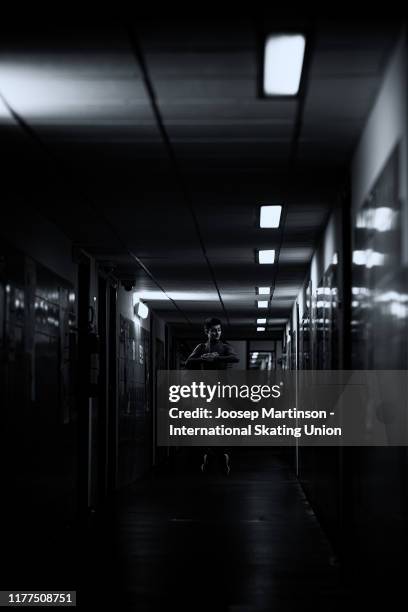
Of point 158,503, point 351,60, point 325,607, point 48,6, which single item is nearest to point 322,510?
point 158,503

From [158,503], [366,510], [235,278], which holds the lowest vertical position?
[158,503]

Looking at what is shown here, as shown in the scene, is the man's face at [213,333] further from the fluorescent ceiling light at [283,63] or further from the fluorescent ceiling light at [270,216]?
the fluorescent ceiling light at [283,63]

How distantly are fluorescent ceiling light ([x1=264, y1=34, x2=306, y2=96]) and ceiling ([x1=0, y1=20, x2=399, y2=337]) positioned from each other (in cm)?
6

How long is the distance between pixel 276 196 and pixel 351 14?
336 centimetres

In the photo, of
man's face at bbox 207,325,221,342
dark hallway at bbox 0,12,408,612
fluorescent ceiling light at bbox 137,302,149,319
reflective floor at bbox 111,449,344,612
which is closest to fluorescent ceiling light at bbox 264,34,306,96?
dark hallway at bbox 0,12,408,612

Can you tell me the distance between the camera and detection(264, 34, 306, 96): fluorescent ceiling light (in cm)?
407

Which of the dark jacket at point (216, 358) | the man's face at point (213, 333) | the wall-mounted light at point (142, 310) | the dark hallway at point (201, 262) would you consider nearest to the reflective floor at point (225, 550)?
the dark hallway at point (201, 262)

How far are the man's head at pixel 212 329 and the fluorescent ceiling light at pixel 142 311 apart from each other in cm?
226

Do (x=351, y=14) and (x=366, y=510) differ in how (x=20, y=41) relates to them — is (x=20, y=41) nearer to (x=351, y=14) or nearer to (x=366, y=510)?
(x=351, y=14)

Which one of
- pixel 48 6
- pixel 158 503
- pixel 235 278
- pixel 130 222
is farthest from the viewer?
pixel 235 278

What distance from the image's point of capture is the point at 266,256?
10039 millimetres

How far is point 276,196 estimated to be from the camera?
7.11 m

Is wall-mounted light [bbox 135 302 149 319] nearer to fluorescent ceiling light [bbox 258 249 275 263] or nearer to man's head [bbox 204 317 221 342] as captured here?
man's head [bbox 204 317 221 342]

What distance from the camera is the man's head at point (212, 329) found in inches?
445
